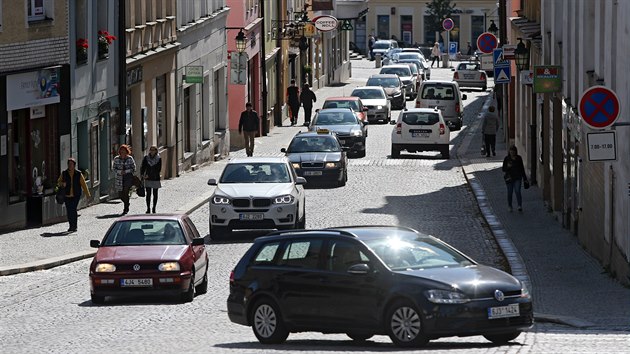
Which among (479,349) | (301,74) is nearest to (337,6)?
(301,74)

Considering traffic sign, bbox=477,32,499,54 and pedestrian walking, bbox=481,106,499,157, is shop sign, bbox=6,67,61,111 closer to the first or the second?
pedestrian walking, bbox=481,106,499,157

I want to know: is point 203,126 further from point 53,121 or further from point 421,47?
point 421,47

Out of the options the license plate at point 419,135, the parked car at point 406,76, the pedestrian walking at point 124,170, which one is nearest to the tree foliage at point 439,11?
the parked car at point 406,76

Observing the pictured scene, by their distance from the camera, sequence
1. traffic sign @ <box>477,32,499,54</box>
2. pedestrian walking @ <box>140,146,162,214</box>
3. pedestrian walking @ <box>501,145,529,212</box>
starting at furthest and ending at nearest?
traffic sign @ <box>477,32,499,54</box>, pedestrian walking @ <box>501,145,529,212</box>, pedestrian walking @ <box>140,146,162,214</box>

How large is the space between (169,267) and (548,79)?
1339 centimetres

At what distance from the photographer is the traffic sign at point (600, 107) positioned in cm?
2184

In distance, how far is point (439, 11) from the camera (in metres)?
125

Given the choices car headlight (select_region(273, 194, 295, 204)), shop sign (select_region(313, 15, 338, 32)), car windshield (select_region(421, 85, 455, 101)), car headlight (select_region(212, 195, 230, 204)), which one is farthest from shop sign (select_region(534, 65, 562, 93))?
shop sign (select_region(313, 15, 338, 32))

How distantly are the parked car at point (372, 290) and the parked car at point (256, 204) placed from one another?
11298mm

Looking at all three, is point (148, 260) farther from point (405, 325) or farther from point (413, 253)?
point (405, 325)

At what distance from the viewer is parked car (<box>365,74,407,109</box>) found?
76625 millimetres

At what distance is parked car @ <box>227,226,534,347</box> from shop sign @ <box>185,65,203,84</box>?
1166 inches

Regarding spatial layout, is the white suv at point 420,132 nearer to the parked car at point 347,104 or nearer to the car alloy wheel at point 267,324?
the parked car at point 347,104

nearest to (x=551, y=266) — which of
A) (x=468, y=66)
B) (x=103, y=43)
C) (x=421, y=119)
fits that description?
(x=103, y=43)
